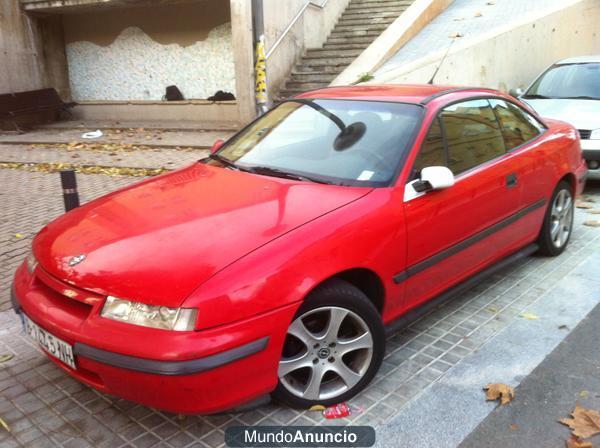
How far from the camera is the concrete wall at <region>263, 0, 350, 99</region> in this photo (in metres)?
11.5

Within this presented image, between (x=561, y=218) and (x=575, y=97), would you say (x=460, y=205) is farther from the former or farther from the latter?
(x=575, y=97)

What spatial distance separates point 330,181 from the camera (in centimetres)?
327

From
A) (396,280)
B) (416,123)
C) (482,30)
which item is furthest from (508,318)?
(482,30)

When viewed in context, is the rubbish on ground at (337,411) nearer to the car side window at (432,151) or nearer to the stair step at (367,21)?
the car side window at (432,151)

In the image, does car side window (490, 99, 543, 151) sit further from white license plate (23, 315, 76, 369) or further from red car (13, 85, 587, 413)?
white license plate (23, 315, 76, 369)

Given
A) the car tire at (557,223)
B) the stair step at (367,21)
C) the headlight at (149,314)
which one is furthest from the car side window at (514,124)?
the stair step at (367,21)

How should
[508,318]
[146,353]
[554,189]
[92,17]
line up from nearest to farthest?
[146,353], [508,318], [554,189], [92,17]

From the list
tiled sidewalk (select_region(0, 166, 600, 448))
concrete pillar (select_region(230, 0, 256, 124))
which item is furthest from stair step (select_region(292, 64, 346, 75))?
tiled sidewalk (select_region(0, 166, 600, 448))

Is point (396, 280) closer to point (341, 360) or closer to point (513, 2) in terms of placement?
point (341, 360)

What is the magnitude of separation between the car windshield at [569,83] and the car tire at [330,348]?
6288mm

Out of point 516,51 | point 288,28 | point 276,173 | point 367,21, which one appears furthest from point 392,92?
point 367,21

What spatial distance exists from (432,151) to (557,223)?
1.98 m

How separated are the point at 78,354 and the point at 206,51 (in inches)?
472

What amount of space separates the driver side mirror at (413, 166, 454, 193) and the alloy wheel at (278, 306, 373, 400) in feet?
2.90
